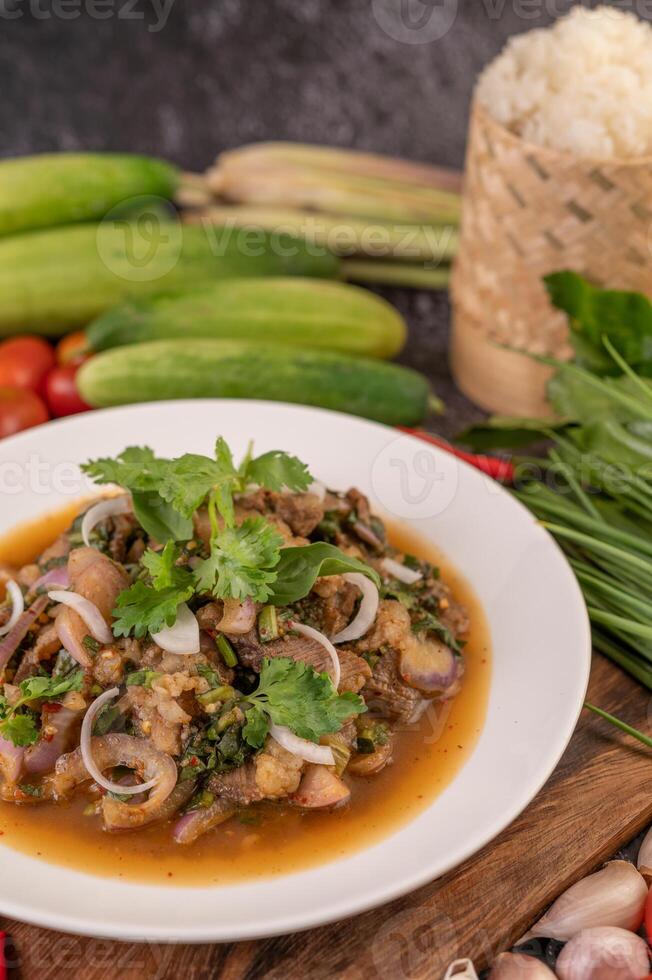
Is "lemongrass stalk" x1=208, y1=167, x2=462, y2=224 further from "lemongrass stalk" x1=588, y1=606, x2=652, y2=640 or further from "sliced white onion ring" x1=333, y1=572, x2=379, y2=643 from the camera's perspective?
"sliced white onion ring" x1=333, y1=572, x2=379, y2=643

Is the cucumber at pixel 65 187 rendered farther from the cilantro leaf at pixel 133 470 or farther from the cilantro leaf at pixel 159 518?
the cilantro leaf at pixel 159 518

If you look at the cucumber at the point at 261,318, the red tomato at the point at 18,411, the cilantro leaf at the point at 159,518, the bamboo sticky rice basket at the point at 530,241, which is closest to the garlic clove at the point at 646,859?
the cilantro leaf at the point at 159,518

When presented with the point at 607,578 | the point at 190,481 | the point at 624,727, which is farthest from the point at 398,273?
the point at 624,727

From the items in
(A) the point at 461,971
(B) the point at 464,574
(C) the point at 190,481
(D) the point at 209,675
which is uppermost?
(C) the point at 190,481

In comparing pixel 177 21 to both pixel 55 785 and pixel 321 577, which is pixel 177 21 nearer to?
pixel 321 577

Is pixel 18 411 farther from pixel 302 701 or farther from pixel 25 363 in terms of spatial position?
pixel 302 701
